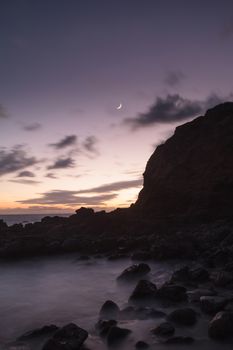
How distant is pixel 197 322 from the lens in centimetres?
1437

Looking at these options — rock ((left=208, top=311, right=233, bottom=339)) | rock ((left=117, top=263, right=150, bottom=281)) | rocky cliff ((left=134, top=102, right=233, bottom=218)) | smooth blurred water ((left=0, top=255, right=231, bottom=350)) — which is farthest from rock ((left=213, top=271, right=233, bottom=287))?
rocky cliff ((left=134, top=102, right=233, bottom=218))

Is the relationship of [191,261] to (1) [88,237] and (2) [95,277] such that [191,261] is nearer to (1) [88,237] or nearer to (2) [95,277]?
(2) [95,277]

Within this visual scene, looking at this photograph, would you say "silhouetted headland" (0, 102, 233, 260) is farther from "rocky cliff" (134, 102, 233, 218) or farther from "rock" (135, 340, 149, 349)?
"rock" (135, 340, 149, 349)

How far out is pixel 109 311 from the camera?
17.2 m

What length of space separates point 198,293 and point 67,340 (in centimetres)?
771

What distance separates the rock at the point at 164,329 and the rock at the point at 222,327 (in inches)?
51.3

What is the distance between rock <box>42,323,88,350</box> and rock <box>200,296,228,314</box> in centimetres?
509

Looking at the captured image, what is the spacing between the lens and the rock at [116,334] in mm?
13345

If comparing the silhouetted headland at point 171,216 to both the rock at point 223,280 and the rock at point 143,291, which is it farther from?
the rock at point 143,291

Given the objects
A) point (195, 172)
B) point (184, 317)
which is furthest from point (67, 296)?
point (195, 172)

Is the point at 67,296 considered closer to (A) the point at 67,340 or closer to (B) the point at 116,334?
(B) the point at 116,334

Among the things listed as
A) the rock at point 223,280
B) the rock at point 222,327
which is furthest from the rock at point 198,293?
the rock at point 222,327

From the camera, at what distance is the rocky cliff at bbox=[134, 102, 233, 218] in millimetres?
51906

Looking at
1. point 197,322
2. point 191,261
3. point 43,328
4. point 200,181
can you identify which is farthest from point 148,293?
point 200,181
